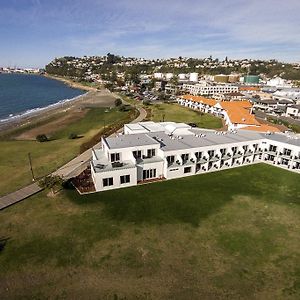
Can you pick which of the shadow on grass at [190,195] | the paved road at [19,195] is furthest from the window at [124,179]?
the paved road at [19,195]

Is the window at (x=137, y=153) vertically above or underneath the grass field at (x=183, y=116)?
above

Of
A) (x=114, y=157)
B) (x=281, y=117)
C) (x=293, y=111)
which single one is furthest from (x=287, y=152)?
(x=293, y=111)

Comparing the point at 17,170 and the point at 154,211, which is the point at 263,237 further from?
the point at 17,170

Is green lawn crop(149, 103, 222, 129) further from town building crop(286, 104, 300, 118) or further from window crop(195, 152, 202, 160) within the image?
window crop(195, 152, 202, 160)

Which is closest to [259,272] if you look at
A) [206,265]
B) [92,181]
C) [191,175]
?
[206,265]

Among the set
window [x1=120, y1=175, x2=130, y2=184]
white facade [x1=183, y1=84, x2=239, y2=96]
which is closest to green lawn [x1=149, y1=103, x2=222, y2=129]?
white facade [x1=183, y1=84, x2=239, y2=96]

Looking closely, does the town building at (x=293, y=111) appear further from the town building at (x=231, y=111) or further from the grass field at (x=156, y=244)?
the grass field at (x=156, y=244)
